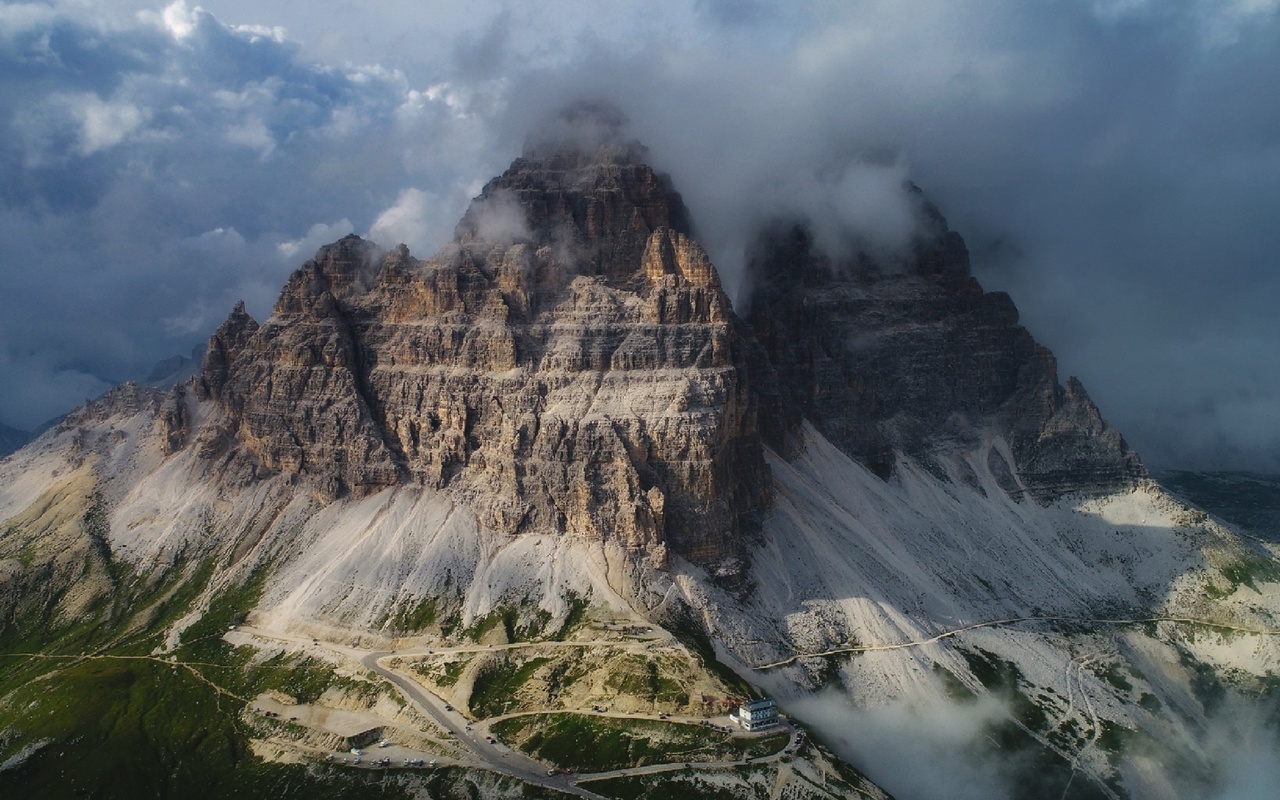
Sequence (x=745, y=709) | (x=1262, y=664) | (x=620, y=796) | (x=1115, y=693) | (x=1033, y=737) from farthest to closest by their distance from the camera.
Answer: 1. (x=1262, y=664)
2. (x=1115, y=693)
3. (x=1033, y=737)
4. (x=745, y=709)
5. (x=620, y=796)

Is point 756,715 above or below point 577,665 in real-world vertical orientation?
above

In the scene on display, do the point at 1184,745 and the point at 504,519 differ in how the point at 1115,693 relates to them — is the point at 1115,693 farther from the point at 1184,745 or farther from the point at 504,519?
the point at 504,519

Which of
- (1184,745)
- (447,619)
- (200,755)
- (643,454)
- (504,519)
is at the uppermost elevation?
(643,454)

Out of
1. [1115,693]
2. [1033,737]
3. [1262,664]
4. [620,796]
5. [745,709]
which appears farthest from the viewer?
[1262,664]

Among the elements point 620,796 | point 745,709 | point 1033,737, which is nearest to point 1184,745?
point 1033,737

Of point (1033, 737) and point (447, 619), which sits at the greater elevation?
point (447, 619)

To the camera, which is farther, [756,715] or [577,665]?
[577,665]

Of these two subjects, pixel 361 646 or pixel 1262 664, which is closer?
pixel 361 646
